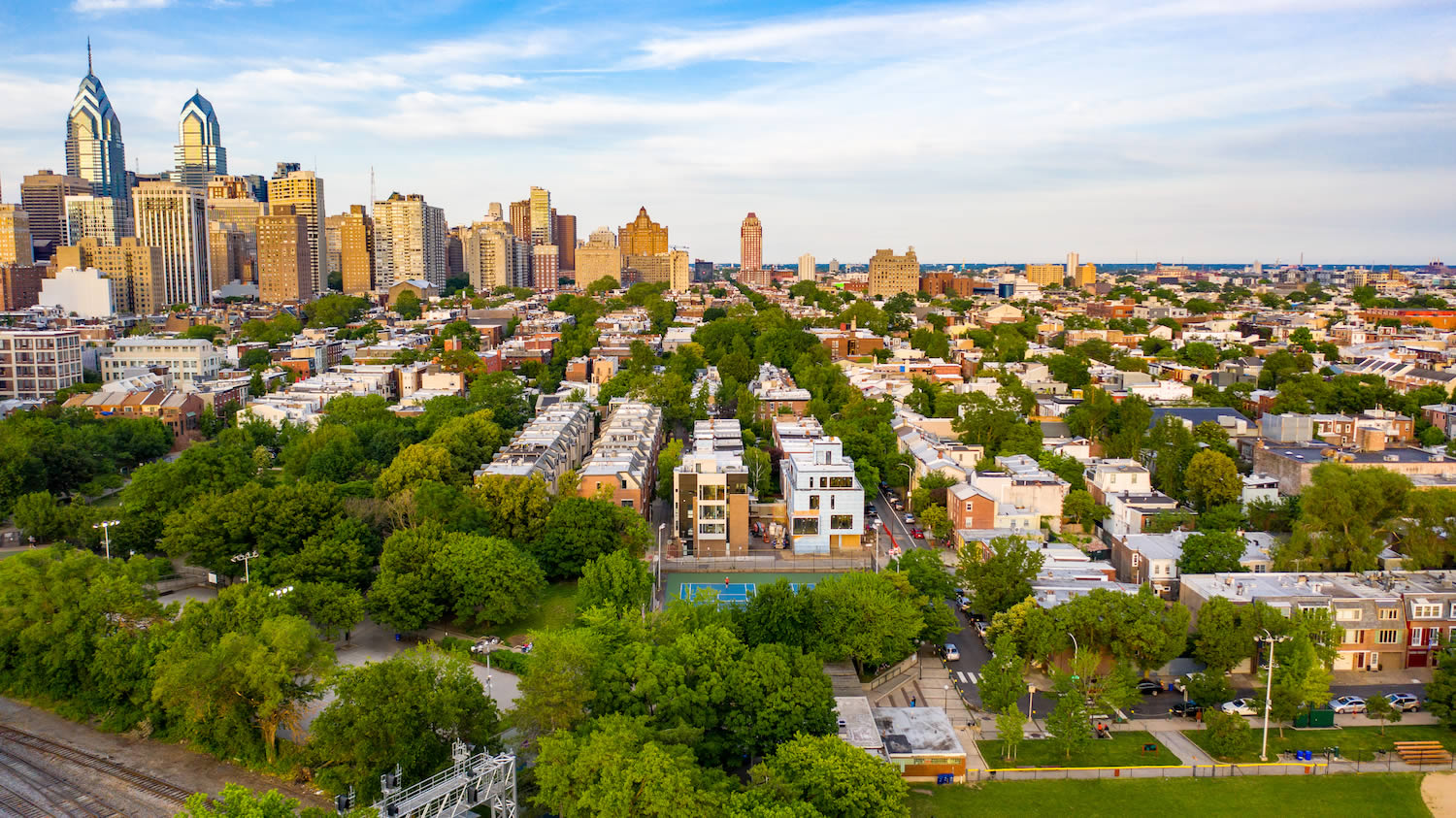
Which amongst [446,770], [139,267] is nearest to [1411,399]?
[446,770]

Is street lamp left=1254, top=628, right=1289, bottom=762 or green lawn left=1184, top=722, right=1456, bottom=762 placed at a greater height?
street lamp left=1254, top=628, right=1289, bottom=762

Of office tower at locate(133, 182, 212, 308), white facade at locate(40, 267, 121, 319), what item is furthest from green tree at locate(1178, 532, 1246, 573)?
office tower at locate(133, 182, 212, 308)

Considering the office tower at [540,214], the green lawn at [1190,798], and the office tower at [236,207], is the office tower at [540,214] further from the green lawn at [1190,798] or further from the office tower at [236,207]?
the green lawn at [1190,798]

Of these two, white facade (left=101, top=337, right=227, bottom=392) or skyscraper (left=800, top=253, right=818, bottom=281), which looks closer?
white facade (left=101, top=337, right=227, bottom=392)

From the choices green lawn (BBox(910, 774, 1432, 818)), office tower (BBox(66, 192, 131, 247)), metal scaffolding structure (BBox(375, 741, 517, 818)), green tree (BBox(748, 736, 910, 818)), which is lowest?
green lawn (BBox(910, 774, 1432, 818))

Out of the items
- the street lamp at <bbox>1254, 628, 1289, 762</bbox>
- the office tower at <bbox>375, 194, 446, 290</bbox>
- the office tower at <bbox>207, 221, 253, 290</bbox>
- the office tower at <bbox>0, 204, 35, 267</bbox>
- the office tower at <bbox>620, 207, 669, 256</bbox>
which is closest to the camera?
the street lamp at <bbox>1254, 628, 1289, 762</bbox>

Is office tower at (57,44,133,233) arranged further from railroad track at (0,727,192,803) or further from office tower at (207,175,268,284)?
railroad track at (0,727,192,803)

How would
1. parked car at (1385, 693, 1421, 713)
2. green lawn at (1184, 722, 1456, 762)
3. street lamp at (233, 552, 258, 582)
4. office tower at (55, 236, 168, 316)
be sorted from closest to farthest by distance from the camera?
1. green lawn at (1184, 722, 1456, 762)
2. parked car at (1385, 693, 1421, 713)
3. street lamp at (233, 552, 258, 582)
4. office tower at (55, 236, 168, 316)

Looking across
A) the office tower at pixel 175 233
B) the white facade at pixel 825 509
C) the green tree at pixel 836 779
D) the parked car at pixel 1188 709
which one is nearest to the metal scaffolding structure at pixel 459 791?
the green tree at pixel 836 779
